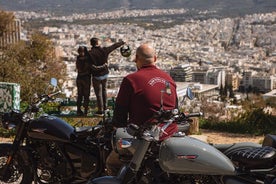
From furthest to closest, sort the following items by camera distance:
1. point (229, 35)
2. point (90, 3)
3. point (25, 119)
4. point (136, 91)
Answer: point (90, 3) → point (229, 35) → point (25, 119) → point (136, 91)

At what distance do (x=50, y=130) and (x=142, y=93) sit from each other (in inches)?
41.0

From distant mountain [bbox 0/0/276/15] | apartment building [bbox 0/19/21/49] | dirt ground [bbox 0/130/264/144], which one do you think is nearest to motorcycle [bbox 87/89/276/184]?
dirt ground [bbox 0/130/264/144]

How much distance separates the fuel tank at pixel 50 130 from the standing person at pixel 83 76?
3.90 meters

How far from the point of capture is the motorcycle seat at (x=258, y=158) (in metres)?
2.94

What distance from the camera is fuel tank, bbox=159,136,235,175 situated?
2.88m

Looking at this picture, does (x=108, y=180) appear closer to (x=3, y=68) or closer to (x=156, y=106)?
(x=156, y=106)

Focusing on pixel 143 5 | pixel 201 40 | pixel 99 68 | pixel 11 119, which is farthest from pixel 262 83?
pixel 143 5

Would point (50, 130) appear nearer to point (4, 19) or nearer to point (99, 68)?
point (99, 68)

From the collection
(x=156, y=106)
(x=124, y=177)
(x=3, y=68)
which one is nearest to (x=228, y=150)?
(x=156, y=106)

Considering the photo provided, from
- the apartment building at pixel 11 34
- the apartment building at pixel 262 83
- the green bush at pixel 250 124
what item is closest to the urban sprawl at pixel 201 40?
the apartment building at pixel 262 83

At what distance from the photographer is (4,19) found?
24.2 meters

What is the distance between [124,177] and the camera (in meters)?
3.01

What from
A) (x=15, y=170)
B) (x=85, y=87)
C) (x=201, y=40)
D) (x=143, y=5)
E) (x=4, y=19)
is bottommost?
(x=201, y=40)

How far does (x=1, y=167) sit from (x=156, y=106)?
5.14 feet
